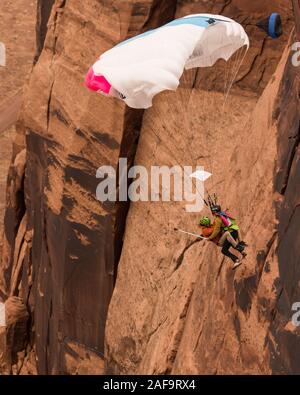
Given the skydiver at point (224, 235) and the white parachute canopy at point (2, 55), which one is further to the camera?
the white parachute canopy at point (2, 55)

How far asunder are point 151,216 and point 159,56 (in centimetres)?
662

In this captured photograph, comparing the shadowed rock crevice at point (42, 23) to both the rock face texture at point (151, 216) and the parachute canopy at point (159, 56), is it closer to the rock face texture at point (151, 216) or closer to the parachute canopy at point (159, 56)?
the rock face texture at point (151, 216)

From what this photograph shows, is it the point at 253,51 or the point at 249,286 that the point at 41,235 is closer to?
the point at 253,51

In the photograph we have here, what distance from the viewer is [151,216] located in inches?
936

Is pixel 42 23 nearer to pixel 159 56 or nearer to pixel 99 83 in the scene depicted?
pixel 99 83

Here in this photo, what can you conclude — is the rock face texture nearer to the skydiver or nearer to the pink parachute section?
the skydiver

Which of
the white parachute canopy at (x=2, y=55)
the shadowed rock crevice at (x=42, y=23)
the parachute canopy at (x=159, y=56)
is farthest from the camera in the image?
the white parachute canopy at (x=2, y=55)

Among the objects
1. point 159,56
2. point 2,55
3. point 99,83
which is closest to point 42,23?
point 2,55

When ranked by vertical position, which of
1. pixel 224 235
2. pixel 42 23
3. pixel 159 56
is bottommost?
pixel 224 235

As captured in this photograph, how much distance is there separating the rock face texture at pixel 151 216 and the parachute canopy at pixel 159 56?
130 cm

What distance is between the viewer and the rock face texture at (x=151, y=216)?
16453mm

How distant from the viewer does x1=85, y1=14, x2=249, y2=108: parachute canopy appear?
58.3 ft

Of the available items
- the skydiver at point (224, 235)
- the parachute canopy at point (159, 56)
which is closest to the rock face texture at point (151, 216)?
the skydiver at point (224, 235)
